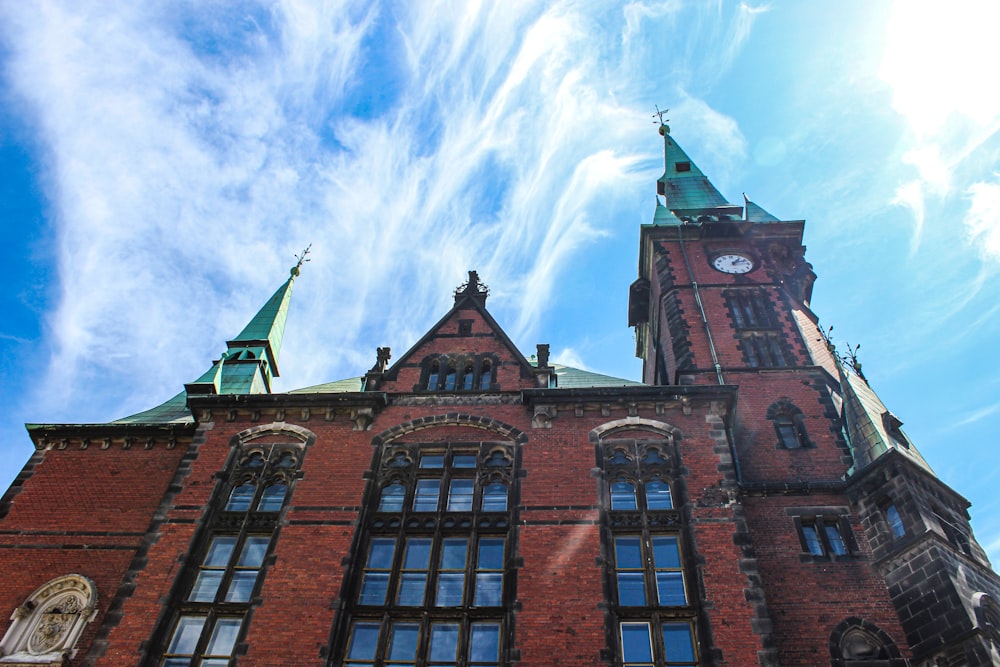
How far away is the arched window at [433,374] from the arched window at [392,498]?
3.95 meters

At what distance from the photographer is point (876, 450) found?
20.9 meters

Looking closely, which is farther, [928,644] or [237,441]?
[237,441]

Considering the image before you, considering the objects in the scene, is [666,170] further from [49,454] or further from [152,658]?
[152,658]

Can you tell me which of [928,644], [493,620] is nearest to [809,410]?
[928,644]

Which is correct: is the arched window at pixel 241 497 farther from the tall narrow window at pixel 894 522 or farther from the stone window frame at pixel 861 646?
the tall narrow window at pixel 894 522

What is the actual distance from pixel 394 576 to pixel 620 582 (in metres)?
5.03

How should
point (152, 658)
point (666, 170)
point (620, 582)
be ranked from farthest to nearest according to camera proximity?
point (666, 170) → point (620, 582) → point (152, 658)

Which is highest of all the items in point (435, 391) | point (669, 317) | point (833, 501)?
point (669, 317)

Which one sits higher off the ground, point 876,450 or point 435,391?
point 435,391

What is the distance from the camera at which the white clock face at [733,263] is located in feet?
104

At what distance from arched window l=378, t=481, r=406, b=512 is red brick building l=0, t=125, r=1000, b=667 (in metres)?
0.07

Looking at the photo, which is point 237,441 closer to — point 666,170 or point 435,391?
point 435,391

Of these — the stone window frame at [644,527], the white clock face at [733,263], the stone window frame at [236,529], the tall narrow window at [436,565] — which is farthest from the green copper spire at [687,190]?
the stone window frame at [236,529]

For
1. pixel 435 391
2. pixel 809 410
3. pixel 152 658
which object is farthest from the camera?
pixel 809 410
